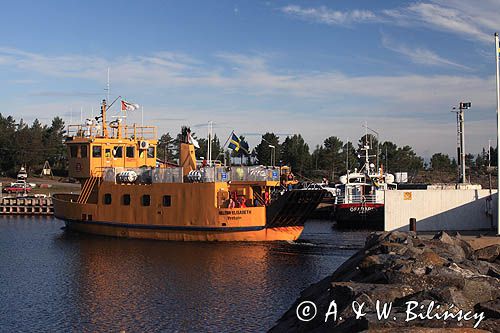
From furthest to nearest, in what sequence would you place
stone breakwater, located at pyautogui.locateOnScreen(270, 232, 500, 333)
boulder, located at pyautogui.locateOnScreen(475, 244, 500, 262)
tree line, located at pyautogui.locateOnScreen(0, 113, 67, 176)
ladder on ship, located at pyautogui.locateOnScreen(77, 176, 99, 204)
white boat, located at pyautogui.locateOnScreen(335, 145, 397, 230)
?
tree line, located at pyautogui.locateOnScreen(0, 113, 67, 176)
white boat, located at pyautogui.locateOnScreen(335, 145, 397, 230)
ladder on ship, located at pyautogui.locateOnScreen(77, 176, 99, 204)
boulder, located at pyautogui.locateOnScreen(475, 244, 500, 262)
stone breakwater, located at pyautogui.locateOnScreen(270, 232, 500, 333)

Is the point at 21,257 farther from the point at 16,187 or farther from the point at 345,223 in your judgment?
the point at 16,187

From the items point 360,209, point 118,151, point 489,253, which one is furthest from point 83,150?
point 489,253

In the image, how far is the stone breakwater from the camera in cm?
1074

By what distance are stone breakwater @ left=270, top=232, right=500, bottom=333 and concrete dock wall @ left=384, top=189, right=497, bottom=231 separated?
17619 millimetres

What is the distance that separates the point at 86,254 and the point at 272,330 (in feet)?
61.8

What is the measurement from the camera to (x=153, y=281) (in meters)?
25.0

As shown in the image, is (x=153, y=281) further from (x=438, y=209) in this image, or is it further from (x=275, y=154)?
(x=275, y=154)

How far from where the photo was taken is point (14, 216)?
2203 inches

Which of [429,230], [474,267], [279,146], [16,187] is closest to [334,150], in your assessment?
[279,146]

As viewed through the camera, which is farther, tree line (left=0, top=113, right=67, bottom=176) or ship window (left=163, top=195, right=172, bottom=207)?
tree line (left=0, top=113, right=67, bottom=176)

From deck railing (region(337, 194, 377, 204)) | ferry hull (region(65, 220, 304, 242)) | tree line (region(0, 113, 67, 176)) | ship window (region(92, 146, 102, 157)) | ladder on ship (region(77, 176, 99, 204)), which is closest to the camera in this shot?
ferry hull (region(65, 220, 304, 242))

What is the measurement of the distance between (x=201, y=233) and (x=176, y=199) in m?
2.74

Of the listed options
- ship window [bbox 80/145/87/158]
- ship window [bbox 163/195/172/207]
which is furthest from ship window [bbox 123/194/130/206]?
ship window [bbox 80/145/87/158]

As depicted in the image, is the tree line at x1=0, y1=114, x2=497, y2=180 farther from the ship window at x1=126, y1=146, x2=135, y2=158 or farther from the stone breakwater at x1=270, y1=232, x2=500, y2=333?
the stone breakwater at x1=270, y1=232, x2=500, y2=333
